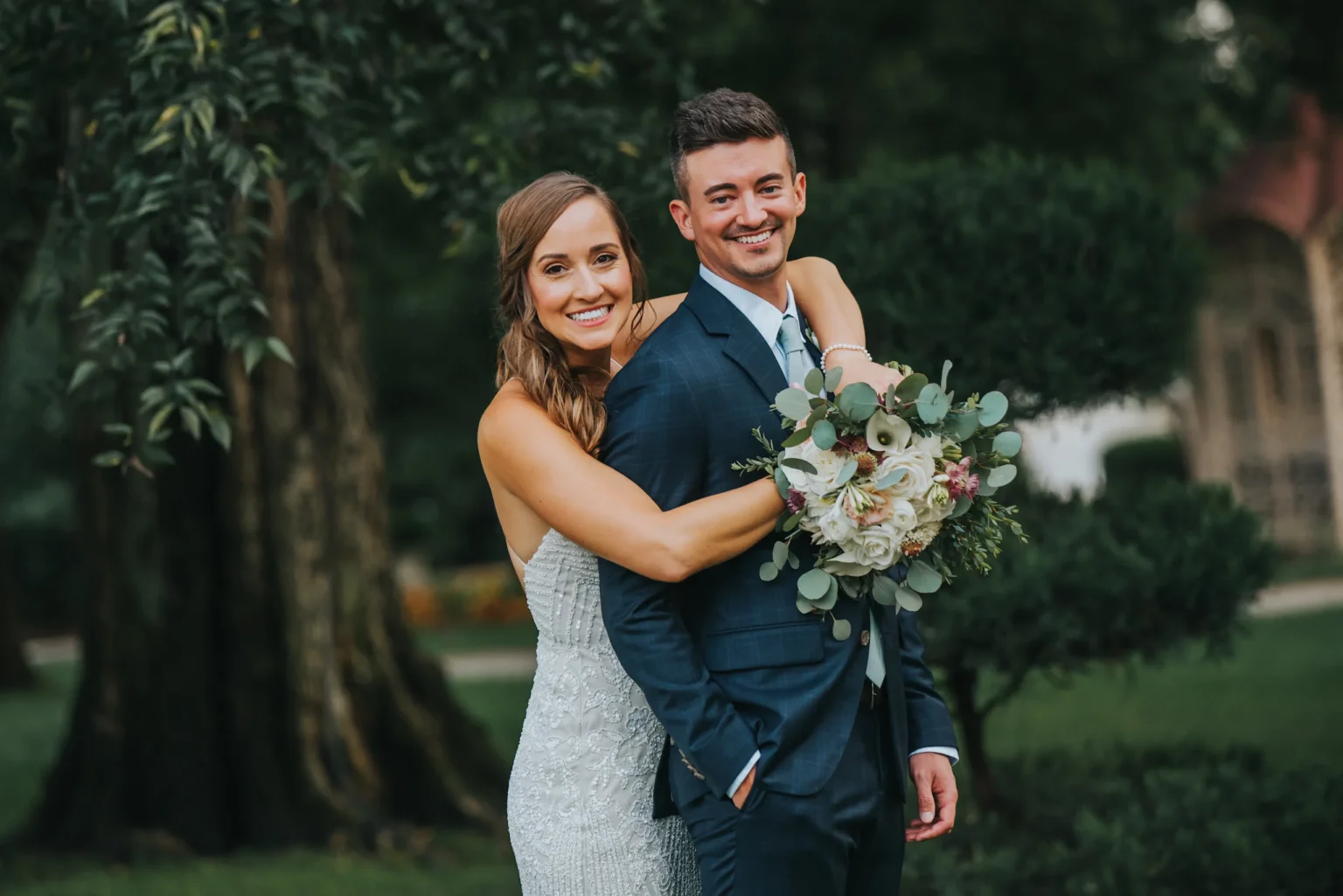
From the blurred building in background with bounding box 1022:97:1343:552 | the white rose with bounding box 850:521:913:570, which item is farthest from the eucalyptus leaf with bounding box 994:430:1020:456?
the blurred building in background with bounding box 1022:97:1343:552

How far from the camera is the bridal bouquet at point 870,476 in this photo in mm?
2824

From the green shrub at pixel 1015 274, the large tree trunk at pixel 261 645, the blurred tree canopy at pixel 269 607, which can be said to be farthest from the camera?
the large tree trunk at pixel 261 645

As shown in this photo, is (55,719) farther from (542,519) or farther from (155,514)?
(542,519)

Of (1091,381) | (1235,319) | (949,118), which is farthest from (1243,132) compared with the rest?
(1091,381)

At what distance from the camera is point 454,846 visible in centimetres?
810

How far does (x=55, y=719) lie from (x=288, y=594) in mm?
7878

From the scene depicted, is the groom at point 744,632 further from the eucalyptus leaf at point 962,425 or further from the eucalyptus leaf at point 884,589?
the eucalyptus leaf at point 962,425

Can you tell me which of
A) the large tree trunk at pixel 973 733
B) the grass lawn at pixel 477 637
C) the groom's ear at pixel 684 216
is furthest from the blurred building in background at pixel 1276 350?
the groom's ear at pixel 684 216

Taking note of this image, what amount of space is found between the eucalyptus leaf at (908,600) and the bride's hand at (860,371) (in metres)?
0.38

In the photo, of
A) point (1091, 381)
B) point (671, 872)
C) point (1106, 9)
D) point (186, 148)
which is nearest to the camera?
point (671, 872)

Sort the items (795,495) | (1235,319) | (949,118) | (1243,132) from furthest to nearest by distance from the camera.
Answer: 1. (1235,319)
2. (1243,132)
3. (949,118)
4. (795,495)

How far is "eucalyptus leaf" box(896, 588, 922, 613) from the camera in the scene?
2.91m

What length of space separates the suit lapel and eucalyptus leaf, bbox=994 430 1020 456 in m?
0.43

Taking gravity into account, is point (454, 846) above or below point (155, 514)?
below
